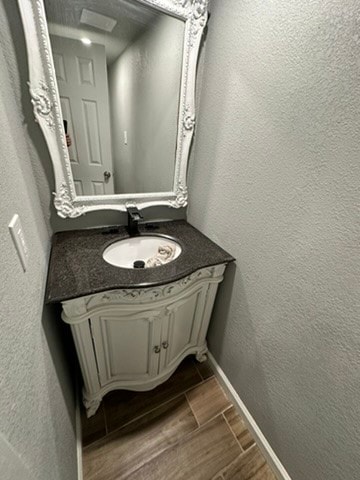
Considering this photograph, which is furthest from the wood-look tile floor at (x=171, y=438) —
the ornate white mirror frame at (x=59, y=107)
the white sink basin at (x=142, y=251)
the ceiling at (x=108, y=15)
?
the ceiling at (x=108, y=15)

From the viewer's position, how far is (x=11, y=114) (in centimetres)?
65

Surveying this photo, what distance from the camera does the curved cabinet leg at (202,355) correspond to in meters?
1.24

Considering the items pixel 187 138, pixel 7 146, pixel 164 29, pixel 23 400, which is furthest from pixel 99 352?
pixel 164 29

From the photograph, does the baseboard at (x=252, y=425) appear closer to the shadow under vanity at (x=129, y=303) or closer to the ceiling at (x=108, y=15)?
the shadow under vanity at (x=129, y=303)

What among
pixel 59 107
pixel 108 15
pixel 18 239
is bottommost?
pixel 18 239

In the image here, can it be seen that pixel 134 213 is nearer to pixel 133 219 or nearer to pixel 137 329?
pixel 133 219

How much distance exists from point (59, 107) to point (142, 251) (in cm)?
71

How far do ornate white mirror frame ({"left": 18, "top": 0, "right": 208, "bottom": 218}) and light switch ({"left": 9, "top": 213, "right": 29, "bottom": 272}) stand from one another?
431 millimetres

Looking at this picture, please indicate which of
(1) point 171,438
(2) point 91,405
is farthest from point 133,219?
(1) point 171,438

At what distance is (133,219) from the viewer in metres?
1.02

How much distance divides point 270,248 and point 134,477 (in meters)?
1.10

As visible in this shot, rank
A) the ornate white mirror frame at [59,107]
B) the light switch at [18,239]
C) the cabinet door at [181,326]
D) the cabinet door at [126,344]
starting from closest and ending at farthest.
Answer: the light switch at [18,239] → the ornate white mirror frame at [59,107] → the cabinet door at [126,344] → the cabinet door at [181,326]

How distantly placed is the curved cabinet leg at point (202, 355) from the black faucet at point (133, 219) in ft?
2.67

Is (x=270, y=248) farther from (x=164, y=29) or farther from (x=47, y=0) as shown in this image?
(x=47, y=0)
